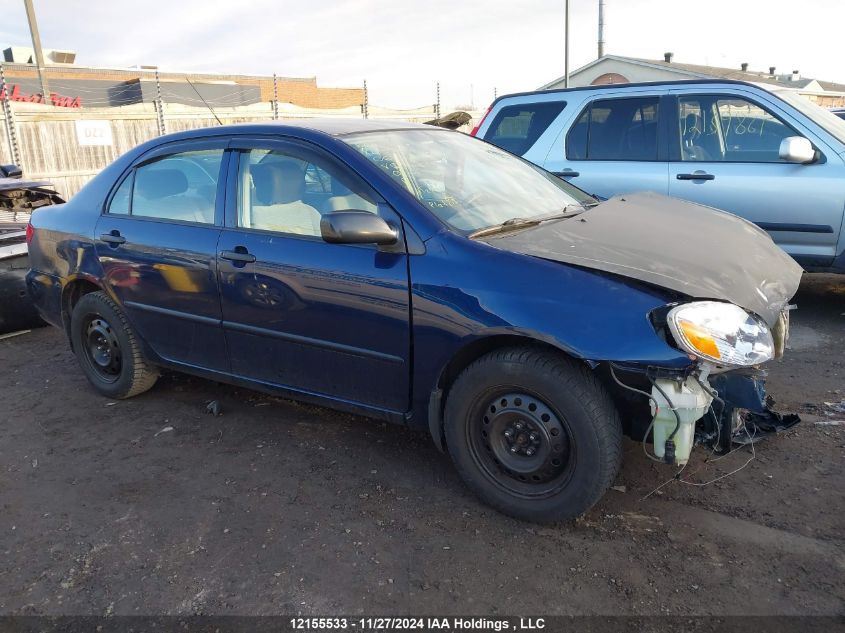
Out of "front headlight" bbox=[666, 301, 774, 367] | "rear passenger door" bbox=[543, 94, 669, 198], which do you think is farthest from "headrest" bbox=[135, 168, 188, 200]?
"rear passenger door" bbox=[543, 94, 669, 198]

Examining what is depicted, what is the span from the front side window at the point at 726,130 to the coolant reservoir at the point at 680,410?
3.84m

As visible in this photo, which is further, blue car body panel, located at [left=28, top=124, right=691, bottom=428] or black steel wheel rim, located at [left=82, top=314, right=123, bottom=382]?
black steel wheel rim, located at [left=82, top=314, right=123, bottom=382]

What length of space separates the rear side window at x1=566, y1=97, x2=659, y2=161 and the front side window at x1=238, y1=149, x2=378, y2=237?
3680 millimetres

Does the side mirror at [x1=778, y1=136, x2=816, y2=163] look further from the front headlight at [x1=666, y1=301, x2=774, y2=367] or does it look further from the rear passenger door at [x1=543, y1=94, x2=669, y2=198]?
the front headlight at [x1=666, y1=301, x2=774, y2=367]

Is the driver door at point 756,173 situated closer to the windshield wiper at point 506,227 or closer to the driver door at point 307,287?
the windshield wiper at point 506,227

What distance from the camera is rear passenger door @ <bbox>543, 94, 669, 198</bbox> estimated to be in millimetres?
5953

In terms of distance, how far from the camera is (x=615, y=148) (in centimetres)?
618

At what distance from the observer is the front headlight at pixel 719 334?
245cm

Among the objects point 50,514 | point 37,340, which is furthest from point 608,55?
point 50,514

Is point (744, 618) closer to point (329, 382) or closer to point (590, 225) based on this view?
point (590, 225)

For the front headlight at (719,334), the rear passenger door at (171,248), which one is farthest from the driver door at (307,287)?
the front headlight at (719,334)

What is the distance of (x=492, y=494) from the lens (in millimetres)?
2920

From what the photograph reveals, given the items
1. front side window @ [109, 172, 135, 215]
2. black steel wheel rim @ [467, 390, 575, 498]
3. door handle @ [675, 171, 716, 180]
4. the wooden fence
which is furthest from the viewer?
the wooden fence

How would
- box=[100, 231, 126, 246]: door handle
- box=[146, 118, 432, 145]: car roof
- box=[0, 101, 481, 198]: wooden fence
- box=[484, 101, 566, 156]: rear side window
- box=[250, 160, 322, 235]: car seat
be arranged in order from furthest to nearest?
box=[0, 101, 481, 198]: wooden fence < box=[484, 101, 566, 156]: rear side window < box=[100, 231, 126, 246]: door handle < box=[146, 118, 432, 145]: car roof < box=[250, 160, 322, 235]: car seat
